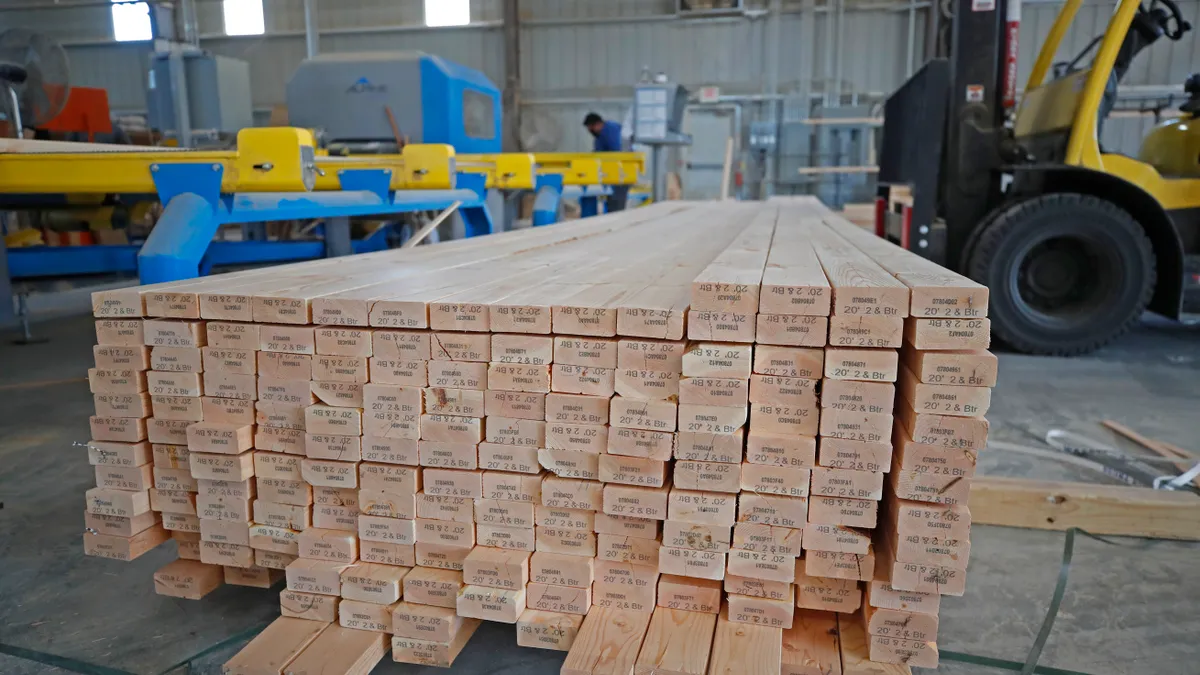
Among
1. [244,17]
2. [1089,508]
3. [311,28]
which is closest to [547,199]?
[1089,508]

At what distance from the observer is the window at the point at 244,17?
16094 millimetres

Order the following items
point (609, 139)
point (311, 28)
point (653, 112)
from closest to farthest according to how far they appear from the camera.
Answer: point (653, 112) → point (609, 139) → point (311, 28)

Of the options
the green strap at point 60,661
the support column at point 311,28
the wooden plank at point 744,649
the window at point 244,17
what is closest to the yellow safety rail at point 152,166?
the green strap at point 60,661

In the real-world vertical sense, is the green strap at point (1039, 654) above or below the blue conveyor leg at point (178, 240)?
below

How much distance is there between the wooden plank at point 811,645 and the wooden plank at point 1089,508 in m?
1.20

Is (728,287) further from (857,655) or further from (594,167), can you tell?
(594,167)

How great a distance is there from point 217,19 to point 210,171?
15.8 m

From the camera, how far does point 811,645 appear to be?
1.82 meters

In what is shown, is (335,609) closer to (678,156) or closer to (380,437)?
(380,437)

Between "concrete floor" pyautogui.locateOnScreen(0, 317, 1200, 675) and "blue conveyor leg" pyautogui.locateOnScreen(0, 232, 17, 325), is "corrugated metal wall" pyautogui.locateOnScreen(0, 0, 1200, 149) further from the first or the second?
"concrete floor" pyautogui.locateOnScreen(0, 317, 1200, 675)

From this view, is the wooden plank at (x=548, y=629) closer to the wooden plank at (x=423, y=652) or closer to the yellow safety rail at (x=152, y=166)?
the wooden plank at (x=423, y=652)

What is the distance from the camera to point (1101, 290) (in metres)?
5.37

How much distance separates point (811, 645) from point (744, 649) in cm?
21

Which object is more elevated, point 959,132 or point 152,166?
point 959,132
